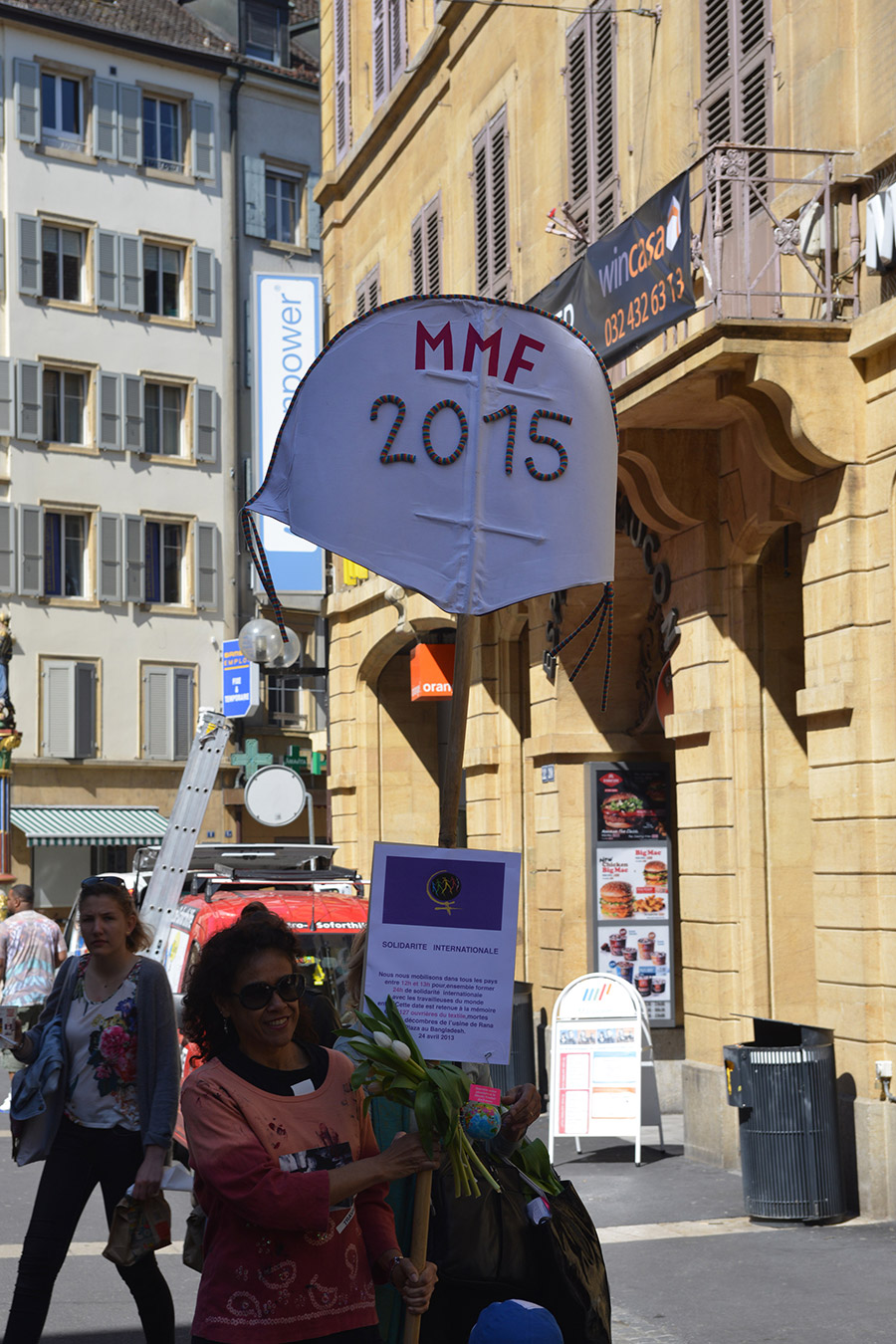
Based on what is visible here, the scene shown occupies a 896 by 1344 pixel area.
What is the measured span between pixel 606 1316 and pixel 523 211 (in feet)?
43.0

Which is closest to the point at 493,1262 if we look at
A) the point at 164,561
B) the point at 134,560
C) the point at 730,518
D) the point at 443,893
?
the point at 443,893

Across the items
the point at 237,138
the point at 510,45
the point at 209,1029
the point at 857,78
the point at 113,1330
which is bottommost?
the point at 113,1330

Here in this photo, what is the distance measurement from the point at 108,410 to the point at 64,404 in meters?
0.97

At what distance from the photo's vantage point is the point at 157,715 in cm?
4062

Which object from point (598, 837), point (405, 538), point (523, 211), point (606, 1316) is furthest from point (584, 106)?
point (606, 1316)

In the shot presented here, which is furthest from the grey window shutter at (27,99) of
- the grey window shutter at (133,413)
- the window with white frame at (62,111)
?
the grey window shutter at (133,413)

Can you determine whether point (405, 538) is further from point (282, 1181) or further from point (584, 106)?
point (584, 106)

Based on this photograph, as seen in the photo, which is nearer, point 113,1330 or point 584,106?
point 113,1330

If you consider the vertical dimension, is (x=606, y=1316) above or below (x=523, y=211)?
below

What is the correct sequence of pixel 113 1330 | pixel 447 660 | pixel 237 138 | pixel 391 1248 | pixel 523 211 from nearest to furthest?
pixel 391 1248 < pixel 113 1330 < pixel 523 211 < pixel 447 660 < pixel 237 138

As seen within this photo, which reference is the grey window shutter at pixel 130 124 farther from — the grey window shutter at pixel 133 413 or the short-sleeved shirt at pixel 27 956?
the short-sleeved shirt at pixel 27 956

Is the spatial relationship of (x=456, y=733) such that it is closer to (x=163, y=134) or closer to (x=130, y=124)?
(x=130, y=124)

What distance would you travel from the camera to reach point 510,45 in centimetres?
1658

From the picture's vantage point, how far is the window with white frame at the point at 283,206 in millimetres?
44250
